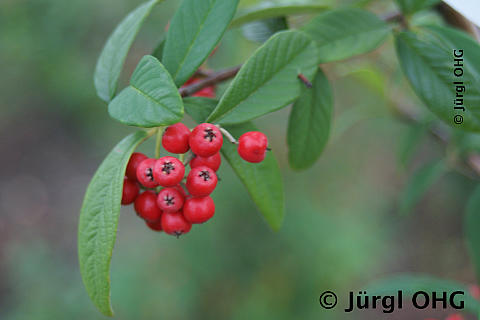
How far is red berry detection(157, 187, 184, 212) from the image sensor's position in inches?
28.4

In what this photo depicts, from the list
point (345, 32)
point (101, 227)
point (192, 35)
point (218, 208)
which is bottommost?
point (101, 227)

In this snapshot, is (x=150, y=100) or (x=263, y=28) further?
(x=263, y=28)

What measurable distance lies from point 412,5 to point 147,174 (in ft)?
2.11

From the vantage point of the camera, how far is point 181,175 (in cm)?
68

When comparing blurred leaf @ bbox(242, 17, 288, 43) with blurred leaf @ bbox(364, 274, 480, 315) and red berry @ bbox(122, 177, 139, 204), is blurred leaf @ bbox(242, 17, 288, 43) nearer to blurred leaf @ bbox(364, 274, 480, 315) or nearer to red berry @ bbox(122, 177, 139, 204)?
red berry @ bbox(122, 177, 139, 204)

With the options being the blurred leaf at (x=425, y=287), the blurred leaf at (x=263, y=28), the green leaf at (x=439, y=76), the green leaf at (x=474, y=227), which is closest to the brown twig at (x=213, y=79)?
the blurred leaf at (x=263, y=28)

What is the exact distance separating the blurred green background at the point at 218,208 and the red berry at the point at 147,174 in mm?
982

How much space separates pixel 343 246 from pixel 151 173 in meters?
2.09

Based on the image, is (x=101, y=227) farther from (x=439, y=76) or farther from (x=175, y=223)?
(x=439, y=76)

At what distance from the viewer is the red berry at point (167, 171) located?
0.67 metres

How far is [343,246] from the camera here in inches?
102

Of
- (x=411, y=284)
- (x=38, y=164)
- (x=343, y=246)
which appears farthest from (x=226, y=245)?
(x=38, y=164)

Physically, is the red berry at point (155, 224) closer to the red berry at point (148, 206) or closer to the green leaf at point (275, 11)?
the red berry at point (148, 206)

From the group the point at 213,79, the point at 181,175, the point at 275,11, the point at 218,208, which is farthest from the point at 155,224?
A: the point at 218,208
